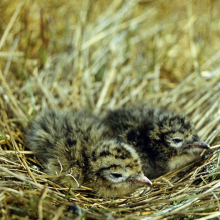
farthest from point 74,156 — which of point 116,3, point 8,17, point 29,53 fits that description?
point 116,3

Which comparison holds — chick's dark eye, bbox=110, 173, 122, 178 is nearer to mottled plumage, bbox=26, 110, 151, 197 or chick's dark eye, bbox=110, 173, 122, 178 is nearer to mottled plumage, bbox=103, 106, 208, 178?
mottled plumage, bbox=26, 110, 151, 197

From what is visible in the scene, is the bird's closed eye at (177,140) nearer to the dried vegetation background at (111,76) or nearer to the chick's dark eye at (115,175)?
the dried vegetation background at (111,76)

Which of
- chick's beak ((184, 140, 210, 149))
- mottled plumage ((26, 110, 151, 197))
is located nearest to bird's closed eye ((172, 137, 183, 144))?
chick's beak ((184, 140, 210, 149))

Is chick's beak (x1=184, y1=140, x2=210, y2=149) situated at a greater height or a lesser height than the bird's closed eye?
lesser

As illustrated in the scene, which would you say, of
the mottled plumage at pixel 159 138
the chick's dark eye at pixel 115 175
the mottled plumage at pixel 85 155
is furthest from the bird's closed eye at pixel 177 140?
the chick's dark eye at pixel 115 175

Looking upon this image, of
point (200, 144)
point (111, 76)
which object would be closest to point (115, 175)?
point (200, 144)

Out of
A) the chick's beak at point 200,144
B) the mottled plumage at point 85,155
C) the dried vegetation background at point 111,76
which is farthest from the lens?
the chick's beak at point 200,144

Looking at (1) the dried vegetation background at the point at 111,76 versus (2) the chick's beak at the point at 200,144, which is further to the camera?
(2) the chick's beak at the point at 200,144
